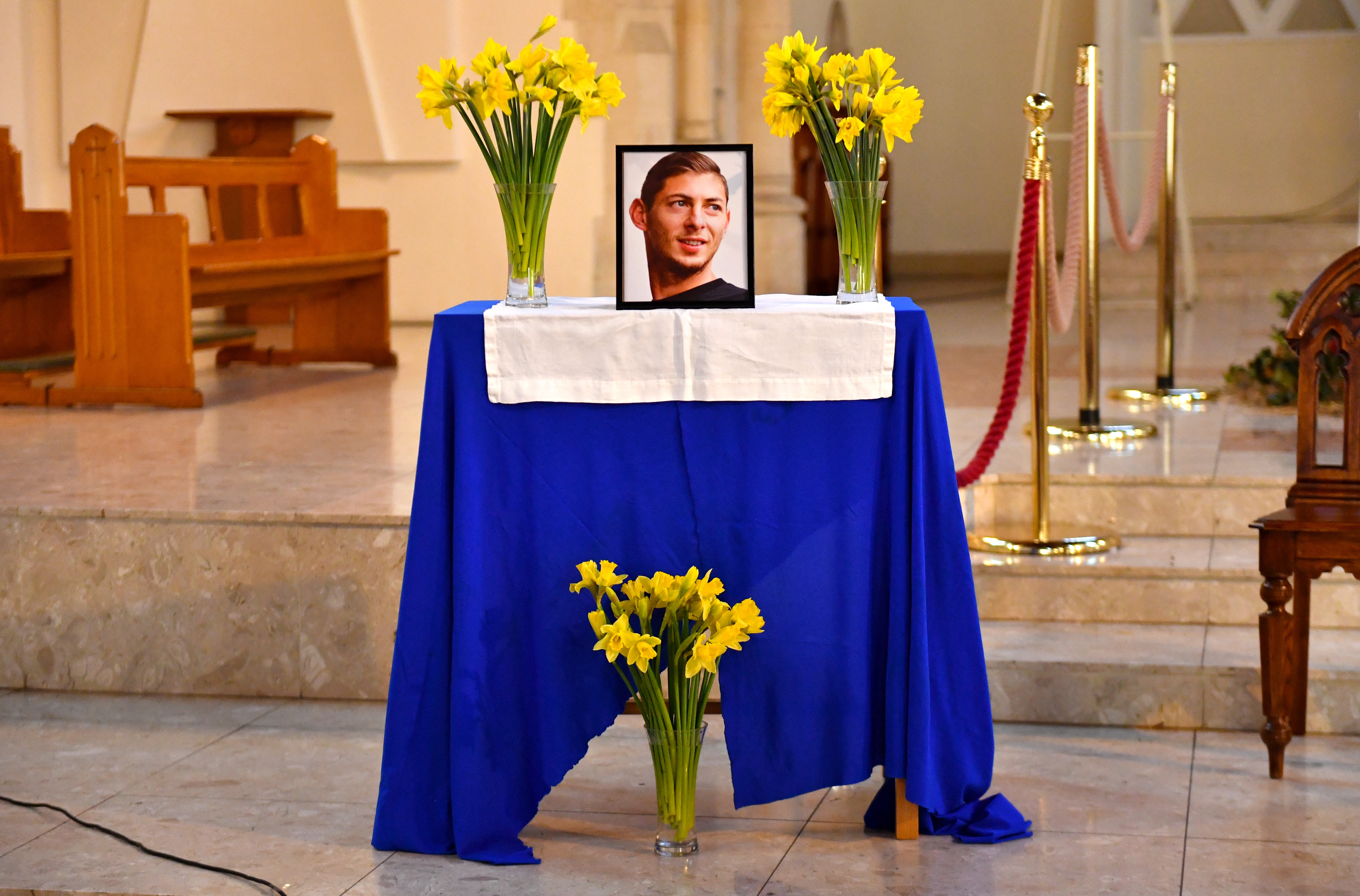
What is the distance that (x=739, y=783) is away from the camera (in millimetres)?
2629

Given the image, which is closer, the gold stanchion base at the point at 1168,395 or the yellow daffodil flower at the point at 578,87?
the yellow daffodil flower at the point at 578,87

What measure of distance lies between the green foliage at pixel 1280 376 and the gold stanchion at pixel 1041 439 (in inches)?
67.7

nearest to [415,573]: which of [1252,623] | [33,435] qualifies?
[1252,623]

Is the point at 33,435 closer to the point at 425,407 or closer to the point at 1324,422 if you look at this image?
the point at 425,407

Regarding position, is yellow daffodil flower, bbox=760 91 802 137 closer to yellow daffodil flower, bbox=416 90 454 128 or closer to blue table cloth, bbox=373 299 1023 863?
blue table cloth, bbox=373 299 1023 863

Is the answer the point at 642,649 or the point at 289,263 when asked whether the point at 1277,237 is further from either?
the point at 642,649

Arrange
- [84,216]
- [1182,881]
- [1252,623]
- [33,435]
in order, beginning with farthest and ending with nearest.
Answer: [84,216] → [33,435] → [1252,623] → [1182,881]

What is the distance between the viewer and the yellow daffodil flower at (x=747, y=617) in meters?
2.50

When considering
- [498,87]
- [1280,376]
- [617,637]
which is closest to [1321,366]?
[617,637]

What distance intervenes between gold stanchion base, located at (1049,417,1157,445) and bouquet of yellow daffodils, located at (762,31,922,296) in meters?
2.29

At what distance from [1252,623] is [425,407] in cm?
198

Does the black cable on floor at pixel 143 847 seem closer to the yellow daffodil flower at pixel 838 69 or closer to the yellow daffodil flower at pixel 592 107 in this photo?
the yellow daffodil flower at pixel 592 107

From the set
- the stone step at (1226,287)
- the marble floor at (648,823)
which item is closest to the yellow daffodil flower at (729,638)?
the marble floor at (648,823)

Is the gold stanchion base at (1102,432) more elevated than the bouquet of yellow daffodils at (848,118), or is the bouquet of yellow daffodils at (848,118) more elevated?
the bouquet of yellow daffodils at (848,118)
